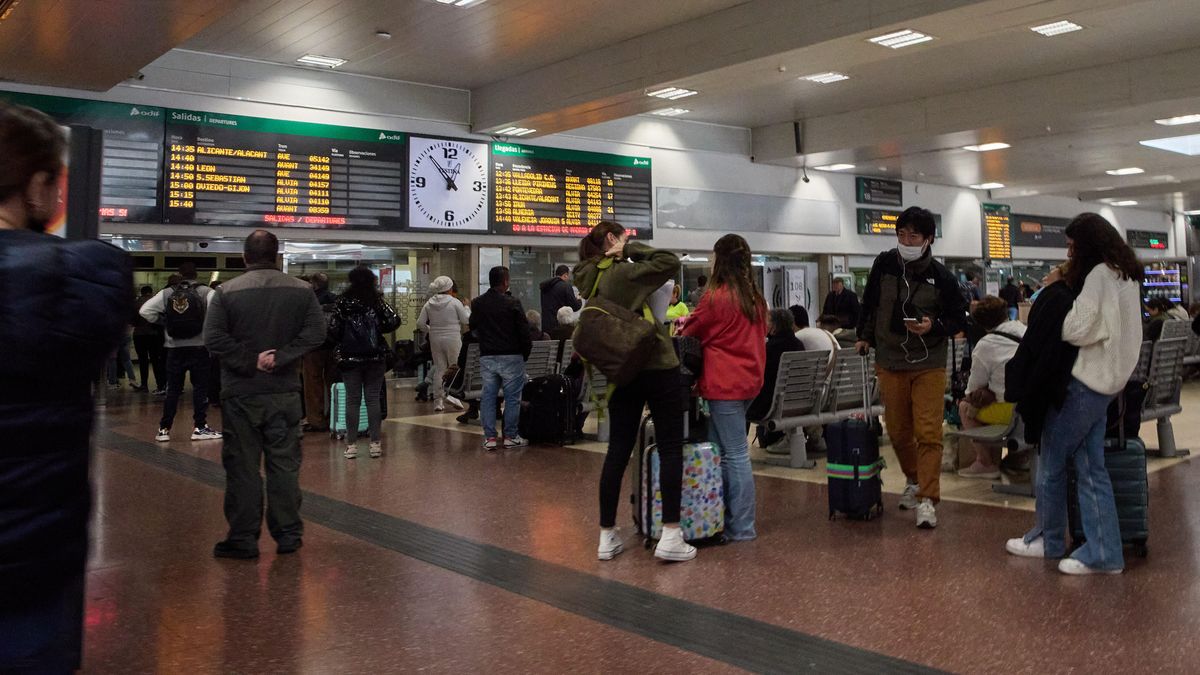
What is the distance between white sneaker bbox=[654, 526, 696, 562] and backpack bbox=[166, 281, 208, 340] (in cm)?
595

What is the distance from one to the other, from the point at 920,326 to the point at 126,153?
29.8 ft

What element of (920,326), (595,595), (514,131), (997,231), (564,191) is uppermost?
(514,131)

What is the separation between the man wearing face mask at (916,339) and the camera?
5004 mm

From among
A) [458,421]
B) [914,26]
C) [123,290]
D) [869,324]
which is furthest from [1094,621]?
[458,421]

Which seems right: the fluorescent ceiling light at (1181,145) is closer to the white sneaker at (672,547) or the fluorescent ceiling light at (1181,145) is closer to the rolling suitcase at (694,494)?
the rolling suitcase at (694,494)

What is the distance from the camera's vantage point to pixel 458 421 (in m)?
9.98

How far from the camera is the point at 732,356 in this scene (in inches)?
187

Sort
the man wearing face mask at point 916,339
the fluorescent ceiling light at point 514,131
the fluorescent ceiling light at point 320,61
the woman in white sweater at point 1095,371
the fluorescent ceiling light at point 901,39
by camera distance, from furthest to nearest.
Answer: the fluorescent ceiling light at point 514,131 < the fluorescent ceiling light at point 320,61 < the fluorescent ceiling light at point 901,39 < the man wearing face mask at point 916,339 < the woman in white sweater at point 1095,371

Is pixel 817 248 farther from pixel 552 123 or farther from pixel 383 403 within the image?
pixel 383 403

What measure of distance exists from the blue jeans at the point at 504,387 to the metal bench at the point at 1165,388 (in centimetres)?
486

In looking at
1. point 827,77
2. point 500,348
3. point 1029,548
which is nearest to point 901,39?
point 827,77

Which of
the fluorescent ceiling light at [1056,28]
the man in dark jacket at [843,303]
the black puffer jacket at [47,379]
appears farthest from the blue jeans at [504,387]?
the man in dark jacket at [843,303]

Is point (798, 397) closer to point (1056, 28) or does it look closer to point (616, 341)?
point (616, 341)

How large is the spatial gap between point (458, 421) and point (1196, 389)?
9443 millimetres
